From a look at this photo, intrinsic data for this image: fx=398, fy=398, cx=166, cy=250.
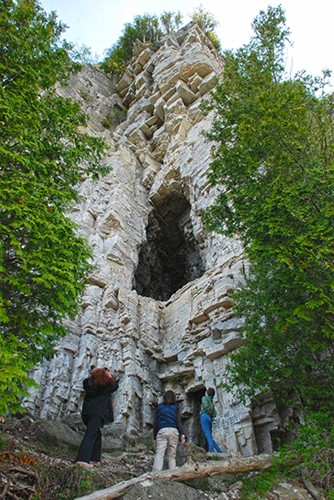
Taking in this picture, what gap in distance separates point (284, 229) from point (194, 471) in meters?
4.39

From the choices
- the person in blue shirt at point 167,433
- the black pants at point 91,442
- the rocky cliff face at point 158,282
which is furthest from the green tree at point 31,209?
the person in blue shirt at point 167,433

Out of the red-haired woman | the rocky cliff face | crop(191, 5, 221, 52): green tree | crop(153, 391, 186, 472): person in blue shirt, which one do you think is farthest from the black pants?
crop(191, 5, 221, 52): green tree

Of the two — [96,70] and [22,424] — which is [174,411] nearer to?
[22,424]

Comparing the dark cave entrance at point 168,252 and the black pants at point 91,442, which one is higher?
the dark cave entrance at point 168,252

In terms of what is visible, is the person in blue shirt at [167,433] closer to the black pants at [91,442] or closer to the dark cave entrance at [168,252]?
the black pants at [91,442]

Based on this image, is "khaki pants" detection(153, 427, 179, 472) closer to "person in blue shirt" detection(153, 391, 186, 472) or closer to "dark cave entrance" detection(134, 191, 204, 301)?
"person in blue shirt" detection(153, 391, 186, 472)

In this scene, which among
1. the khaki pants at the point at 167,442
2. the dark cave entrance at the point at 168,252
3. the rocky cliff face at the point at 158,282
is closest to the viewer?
the khaki pants at the point at 167,442

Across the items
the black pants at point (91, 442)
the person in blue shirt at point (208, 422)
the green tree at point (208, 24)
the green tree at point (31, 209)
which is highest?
the green tree at point (208, 24)

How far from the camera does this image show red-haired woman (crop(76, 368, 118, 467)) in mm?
6359

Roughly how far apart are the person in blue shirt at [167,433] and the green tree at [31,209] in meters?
2.30

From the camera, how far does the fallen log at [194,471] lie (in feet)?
16.2

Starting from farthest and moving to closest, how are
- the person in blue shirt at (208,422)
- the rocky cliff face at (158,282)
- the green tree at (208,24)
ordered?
the green tree at (208,24), the rocky cliff face at (158,282), the person in blue shirt at (208,422)

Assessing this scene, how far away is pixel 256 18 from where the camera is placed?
40.3 ft

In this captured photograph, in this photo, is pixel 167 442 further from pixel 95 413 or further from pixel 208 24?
pixel 208 24
